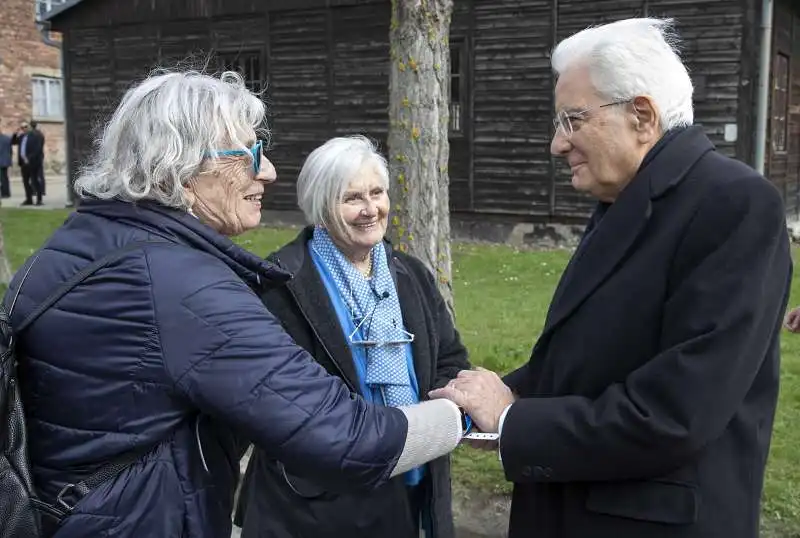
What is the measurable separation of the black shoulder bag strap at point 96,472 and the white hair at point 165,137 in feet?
0.55

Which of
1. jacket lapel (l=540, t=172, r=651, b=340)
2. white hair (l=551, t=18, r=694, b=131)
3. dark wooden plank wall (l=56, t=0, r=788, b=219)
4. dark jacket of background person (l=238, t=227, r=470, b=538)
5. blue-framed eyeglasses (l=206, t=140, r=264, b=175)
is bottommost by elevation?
dark jacket of background person (l=238, t=227, r=470, b=538)

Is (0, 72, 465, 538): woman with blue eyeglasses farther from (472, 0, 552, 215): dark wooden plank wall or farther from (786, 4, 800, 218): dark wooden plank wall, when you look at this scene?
(786, 4, 800, 218): dark wooden plank wall

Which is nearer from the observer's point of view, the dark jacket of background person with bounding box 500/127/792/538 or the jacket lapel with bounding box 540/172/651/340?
the dark jacket of background person with bounding box 500/127/792/538

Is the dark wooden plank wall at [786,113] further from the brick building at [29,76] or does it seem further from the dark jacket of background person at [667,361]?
the brick building at [29,76]

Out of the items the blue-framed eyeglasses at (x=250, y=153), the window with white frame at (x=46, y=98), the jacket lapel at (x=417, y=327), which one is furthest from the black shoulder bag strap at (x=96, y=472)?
the window with white frame at (x=46, y=98)

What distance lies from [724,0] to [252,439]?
35.7 feet

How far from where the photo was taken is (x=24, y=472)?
5.48 feet

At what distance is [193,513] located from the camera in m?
1.69

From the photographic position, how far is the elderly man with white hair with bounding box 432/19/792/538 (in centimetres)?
168

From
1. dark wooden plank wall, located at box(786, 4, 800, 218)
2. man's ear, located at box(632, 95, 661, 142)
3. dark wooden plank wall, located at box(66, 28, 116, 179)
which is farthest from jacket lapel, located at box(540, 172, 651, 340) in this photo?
dark wooden plank wall, located at box(66, 28, 116, 179)

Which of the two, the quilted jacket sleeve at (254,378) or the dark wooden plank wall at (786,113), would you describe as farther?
the dark wooden plank wall at (786,113)

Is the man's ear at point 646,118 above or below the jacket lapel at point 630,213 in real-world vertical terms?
above

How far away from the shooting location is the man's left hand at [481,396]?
2.09 m

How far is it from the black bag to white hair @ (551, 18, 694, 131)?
106cm
